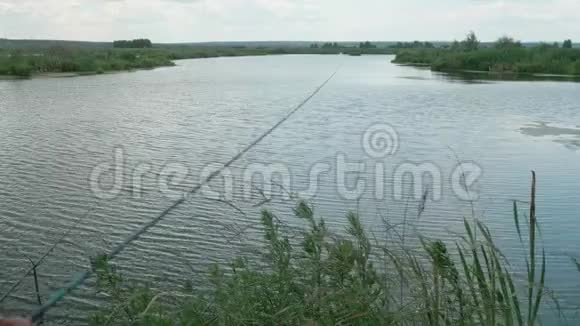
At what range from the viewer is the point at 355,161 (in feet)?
35.1

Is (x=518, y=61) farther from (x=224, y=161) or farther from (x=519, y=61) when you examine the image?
(x=224, y=161)

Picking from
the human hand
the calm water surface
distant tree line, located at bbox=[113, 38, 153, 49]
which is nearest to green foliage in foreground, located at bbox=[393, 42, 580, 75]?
the calm water surface

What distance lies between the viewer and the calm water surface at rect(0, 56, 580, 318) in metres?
6.25

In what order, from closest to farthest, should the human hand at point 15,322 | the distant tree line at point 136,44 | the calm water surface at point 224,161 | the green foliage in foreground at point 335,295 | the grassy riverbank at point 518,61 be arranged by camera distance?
the human hand at point 15,322, the green foliage in foreground at point 335,295, the calm water surface at point 224,161, the grassy riverbank at point 518,61, the distant tree line at point 136,44

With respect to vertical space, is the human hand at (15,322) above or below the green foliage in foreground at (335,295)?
above

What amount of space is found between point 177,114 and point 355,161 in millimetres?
7834

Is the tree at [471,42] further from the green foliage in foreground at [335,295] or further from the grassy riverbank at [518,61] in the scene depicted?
the green foliage in foreground at [335,295]

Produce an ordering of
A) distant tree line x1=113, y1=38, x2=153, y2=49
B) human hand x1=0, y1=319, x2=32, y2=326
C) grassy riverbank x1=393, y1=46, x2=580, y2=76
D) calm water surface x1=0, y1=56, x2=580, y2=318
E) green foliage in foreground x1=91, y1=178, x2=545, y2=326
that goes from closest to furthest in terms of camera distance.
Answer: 1. human hand x1=0, y1=319, x2=32, y2=326
2. green foliage in foreground x1=91, y1=178, x2=545, y2=326
3. calm water surface x1=0, y1=56, x2=580, y2=318
4. grassy riverbank x1=393, y1=46, x2=580, y2=76
5. distant tree line x1=113, y1=38, x2=153, y2=49

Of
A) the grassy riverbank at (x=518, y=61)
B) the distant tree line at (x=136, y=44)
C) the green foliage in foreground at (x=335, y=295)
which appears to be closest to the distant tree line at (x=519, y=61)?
the grassy riverbank at (x=518, y=61)

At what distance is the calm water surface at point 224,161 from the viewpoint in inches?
246

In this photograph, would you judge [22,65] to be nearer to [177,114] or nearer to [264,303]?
[177,114]

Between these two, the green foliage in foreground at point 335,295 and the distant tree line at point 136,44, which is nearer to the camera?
the green foliage in foreground at point 335,295

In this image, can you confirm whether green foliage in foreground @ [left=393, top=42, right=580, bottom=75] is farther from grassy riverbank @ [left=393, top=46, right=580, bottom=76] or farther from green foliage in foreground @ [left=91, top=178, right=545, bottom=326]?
green foliage in foreground @ [left=91, top=178, right=545, bottom=326]

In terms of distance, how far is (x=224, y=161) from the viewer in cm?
1051
